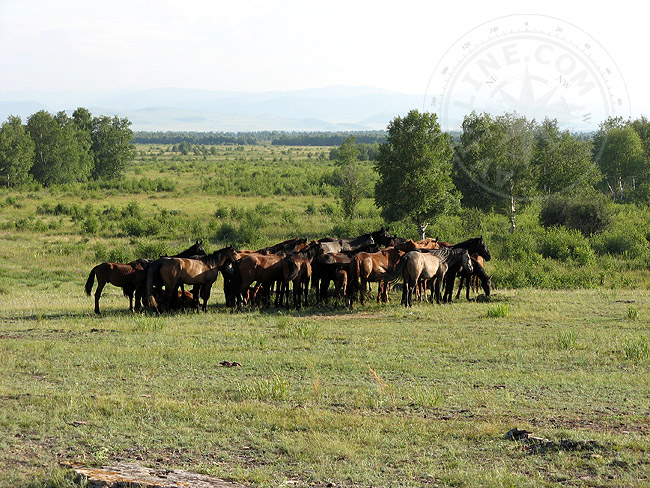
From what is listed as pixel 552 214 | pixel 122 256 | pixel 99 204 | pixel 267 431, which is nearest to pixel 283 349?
pixel 267 431

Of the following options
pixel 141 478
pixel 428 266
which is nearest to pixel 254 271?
pixel 428 266

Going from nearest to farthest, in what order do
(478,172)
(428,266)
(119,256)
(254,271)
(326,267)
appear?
(254,271) < (428,266) < (326,267) < (119,256) < (478,172)

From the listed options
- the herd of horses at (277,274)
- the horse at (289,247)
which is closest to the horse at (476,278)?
the herd of horses at (277,274)

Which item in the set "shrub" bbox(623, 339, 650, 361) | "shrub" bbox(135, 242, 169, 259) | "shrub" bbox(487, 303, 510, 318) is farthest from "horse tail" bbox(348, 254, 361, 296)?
"shrub" bbox(135, 242, 169, 259)

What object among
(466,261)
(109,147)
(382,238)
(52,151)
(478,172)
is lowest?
(466,261)

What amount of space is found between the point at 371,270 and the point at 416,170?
16.1 meters

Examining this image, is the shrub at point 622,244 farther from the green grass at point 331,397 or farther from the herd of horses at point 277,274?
the green grass at point 331,397

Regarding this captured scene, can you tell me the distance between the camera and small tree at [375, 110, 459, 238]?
33.6 m

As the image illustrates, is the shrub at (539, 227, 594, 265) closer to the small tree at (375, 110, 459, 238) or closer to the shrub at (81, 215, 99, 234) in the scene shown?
the small tree at (375, 110, 459, 238)

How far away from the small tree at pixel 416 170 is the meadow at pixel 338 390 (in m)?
10.4

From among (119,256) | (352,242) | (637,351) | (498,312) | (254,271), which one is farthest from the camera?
(119,256)

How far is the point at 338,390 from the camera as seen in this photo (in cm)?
997

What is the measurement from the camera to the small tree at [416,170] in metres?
33.6

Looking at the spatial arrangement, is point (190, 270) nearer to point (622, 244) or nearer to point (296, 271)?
point (296, 271)
